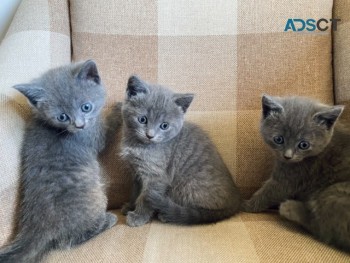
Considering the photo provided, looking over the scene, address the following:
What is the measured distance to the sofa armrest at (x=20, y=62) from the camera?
4.04 ft

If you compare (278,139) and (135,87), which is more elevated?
(135,87)

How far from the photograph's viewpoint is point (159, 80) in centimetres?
165

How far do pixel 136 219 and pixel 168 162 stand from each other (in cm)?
26

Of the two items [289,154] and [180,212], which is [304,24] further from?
[180,212]

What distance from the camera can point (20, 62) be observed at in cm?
152

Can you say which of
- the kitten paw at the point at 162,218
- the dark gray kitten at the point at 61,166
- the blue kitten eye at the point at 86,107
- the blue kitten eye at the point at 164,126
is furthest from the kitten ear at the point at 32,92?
the kitten paw at the point at 162,218

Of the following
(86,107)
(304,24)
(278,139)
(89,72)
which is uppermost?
(304,24)

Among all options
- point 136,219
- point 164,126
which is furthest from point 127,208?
point 164,126

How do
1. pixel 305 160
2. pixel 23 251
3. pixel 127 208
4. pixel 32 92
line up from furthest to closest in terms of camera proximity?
1. pixel 127 208
2. pixel 305 160
3. pixel 32 92
4. pixel 23 251

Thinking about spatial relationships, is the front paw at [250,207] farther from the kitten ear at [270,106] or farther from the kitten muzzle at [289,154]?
the kitten ear at [270,106]

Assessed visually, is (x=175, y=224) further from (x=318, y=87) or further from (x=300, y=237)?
(x=318, y=87)

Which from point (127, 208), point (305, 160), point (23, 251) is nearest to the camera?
point (23, 251)

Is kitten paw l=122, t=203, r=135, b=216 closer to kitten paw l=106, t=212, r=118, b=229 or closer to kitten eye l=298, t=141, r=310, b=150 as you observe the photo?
kitten paw l=106, t=212, r=118, b=229

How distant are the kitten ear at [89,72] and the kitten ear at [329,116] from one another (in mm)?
823
